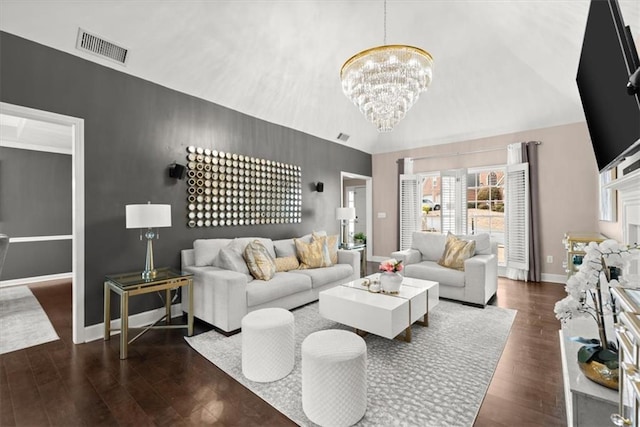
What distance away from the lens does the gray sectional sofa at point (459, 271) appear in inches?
140

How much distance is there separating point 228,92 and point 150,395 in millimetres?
3366

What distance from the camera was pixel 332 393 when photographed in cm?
165

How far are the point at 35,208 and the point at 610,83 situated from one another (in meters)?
7.48

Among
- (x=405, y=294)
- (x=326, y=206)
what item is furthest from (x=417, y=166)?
(x=405, y=294)

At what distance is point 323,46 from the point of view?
12.5 ft

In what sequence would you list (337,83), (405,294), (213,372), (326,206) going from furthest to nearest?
(326,206), (337,83), (405,294), (213,372)

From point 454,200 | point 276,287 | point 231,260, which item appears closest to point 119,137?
point 231,260

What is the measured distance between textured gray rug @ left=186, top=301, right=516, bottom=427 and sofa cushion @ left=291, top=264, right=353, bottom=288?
56cm

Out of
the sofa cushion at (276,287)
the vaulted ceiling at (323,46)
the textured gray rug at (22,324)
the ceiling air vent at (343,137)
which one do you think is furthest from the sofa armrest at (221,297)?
the ceiling air vent at (343,137)

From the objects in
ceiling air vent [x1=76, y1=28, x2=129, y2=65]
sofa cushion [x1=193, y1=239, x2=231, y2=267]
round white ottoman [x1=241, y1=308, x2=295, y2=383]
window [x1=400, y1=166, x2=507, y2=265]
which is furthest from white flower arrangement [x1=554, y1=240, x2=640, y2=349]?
window [x1=400, y1=166, x2=507, y2=265]

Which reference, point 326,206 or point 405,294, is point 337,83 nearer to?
point 326,206

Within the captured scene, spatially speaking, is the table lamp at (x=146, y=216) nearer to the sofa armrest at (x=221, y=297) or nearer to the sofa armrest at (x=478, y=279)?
the sofa armrest at (x=221, y=297)

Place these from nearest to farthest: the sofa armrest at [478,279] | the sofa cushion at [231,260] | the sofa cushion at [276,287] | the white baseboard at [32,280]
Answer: the sofa cushion at [276,287], the sofa cushion at [231,260], the sofa armrest at [478,279], the white baseboard at [32,280]

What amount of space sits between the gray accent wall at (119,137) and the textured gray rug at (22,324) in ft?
1.87
